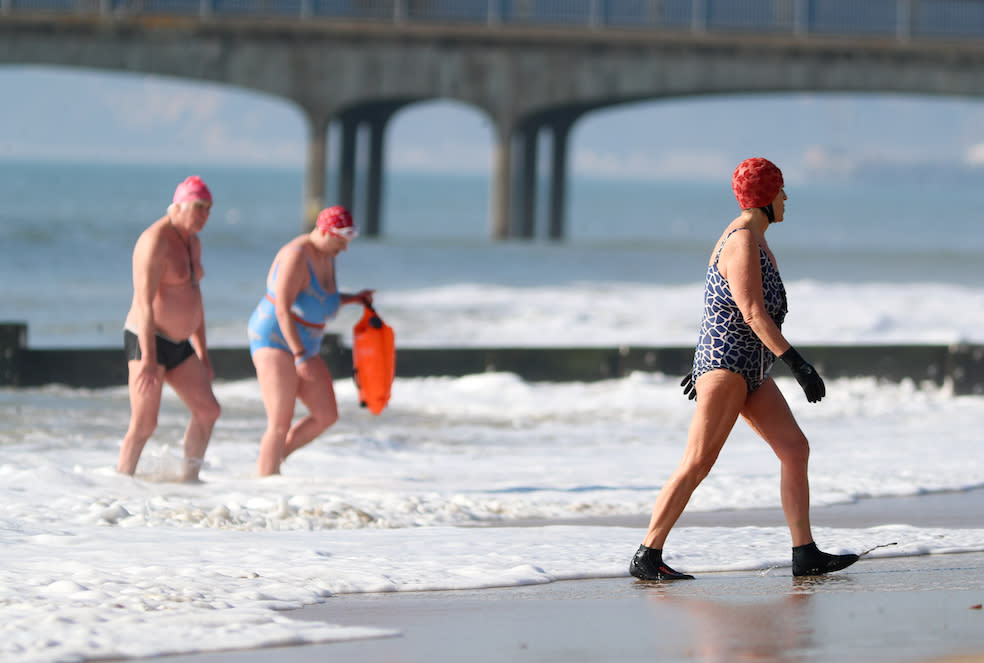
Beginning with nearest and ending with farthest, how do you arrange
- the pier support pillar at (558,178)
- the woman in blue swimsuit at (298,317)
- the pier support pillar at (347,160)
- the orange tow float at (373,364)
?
the woman in blue swimsuit at (298,317)
the orange tow float at (373,364)
the pier support pillar at (347,160)
the pier support pillar at (558,178)

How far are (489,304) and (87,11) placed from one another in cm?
2441

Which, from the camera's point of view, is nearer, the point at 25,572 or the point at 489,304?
the point at 25,572

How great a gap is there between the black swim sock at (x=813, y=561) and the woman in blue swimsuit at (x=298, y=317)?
9.96 feet

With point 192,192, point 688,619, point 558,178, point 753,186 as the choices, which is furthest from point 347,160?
point 688,619

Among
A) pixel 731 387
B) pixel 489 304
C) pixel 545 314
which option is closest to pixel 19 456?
pixel 731 387

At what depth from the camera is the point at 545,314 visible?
26.2 m

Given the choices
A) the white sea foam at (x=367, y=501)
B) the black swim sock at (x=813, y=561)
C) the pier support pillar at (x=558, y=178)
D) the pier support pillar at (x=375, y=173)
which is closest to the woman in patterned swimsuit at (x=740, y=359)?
the black swim sock at (x=813, y=561)

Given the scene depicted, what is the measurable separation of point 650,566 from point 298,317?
2.88m

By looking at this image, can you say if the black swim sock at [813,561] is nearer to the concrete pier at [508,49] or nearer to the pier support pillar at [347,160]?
the concrete pier at [508,49]

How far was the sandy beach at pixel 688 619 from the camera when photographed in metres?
4.94

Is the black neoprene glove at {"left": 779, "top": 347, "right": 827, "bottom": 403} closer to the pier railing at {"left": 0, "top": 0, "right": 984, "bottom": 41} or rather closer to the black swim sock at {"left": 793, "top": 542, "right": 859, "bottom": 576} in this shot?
the black swim sock at {"left": 793, "top": 542, "right": 859, "bottom": 576}

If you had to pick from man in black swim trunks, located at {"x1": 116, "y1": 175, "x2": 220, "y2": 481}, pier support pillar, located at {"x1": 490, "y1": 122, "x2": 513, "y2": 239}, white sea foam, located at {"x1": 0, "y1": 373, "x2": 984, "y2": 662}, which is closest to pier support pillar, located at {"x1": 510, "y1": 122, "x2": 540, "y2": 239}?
pier support pillar, located at {"x1": 490, "y1": 122, "x2": 513, "y2": 239}

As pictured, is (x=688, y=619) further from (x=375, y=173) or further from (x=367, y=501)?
(x=375, y=173)

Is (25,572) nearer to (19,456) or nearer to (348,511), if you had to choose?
(348,511)
